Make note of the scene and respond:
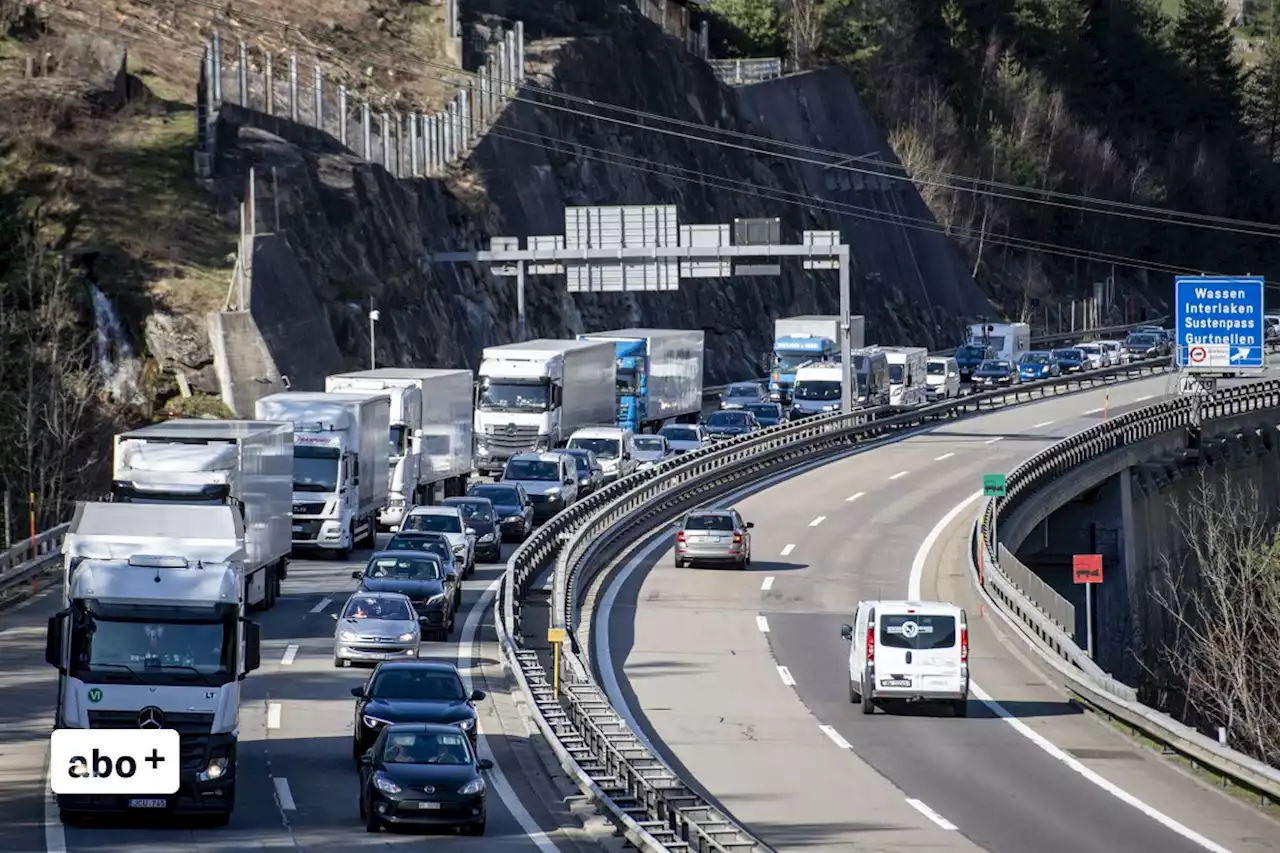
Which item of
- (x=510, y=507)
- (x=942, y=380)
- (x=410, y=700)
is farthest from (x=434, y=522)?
(x=942, y=380)

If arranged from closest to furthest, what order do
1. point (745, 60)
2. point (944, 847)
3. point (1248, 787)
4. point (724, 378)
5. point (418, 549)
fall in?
1. point (944, 847)
2. point (1248, 787)
3. point (418, 549)
4. point (724, 378)
5. point (745, 60)

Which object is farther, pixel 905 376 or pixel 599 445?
pixel 905 376

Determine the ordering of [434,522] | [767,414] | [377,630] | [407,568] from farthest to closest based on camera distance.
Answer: [767,414] < [434,522] < [407,568] < [377,630]

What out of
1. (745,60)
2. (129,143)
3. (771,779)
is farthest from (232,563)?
(745,60)

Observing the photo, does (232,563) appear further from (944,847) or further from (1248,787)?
(1248,787)

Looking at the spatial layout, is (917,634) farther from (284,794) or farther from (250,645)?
(250,645)

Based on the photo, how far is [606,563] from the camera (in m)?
49.8

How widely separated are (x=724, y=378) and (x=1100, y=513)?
30.7 meters

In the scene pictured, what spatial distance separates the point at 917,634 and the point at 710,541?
55.0ft

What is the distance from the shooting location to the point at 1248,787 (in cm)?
2684

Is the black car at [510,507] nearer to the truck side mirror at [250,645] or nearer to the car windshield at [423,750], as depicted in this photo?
the car windshield at [423,750]

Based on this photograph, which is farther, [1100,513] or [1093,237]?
[1093,237]

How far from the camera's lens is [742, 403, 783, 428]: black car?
249ft

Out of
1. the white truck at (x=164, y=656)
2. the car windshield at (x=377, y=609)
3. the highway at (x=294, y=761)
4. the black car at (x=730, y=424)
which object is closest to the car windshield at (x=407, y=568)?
the highway at (x=294, y=761)
